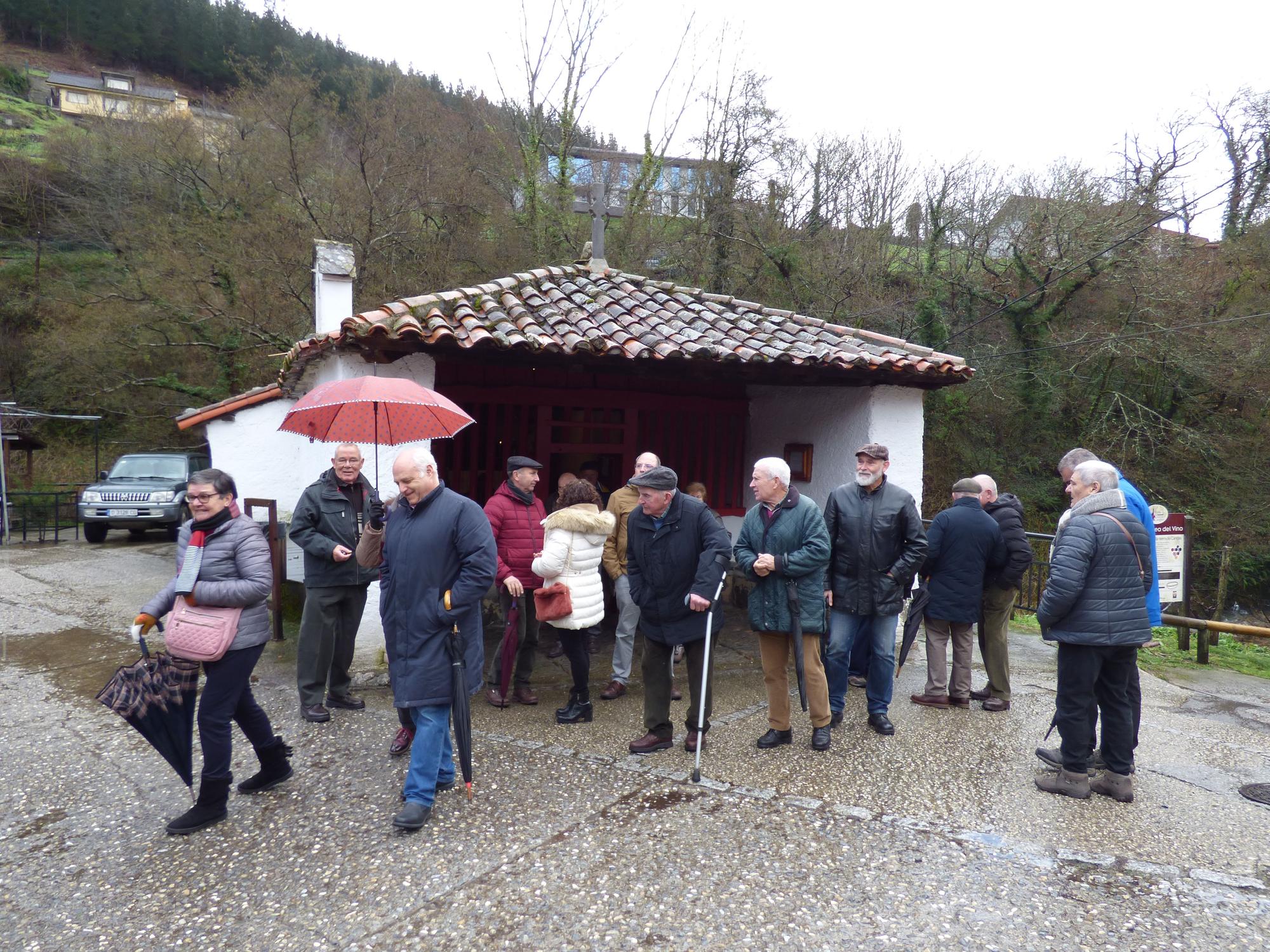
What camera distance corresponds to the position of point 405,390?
451 cm

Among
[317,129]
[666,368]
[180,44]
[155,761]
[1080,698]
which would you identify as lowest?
[155,761]

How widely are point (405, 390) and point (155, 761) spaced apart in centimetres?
248

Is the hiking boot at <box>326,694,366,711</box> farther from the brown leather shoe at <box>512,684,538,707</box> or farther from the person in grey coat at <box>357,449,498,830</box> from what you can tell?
the person in grey coat at <box>357,449,498,830</box>

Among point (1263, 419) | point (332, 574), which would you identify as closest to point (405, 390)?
point (332, 574)

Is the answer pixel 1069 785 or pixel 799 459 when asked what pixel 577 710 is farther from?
pixel 799 459

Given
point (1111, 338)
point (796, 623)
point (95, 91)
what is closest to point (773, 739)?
point (796, 623)

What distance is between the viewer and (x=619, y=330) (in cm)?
603

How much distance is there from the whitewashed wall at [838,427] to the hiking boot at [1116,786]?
3.05 m

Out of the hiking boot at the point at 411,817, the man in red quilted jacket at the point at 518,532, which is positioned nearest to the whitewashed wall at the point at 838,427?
the man in red quilted jacket at the point at 518,532

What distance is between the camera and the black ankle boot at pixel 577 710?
4.75 m

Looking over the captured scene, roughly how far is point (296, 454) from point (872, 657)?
6.15 meters

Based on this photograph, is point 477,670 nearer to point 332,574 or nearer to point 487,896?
point 487,896

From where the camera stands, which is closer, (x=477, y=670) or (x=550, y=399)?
(x=477, y=670)

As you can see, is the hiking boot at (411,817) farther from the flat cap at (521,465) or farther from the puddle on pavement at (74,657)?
the puddle on pavement at (74,657)
